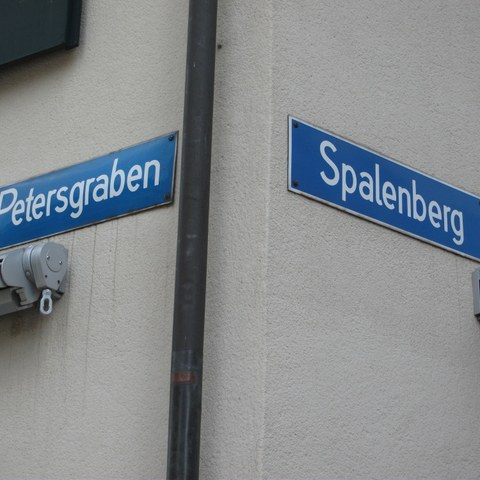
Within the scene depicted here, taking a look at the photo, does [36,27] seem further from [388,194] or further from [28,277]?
[388,194]

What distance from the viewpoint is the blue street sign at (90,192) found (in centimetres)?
407

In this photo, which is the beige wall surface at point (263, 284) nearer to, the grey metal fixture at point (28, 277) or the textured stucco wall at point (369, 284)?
the textured stucco wall at point (369, 284)

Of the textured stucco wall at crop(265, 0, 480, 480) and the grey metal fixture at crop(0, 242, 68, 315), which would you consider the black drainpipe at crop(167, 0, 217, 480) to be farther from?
the grey metal fixture at crop(0, 242, 68, 315)

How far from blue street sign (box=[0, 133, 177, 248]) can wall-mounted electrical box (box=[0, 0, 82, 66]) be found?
0.66m

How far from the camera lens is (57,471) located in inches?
153

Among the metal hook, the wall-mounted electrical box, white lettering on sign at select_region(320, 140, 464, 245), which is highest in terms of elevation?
the wall-mounted electrical box

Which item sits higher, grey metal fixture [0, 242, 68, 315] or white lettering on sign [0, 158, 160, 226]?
white lettering on sign [0, 158, 160, 226]

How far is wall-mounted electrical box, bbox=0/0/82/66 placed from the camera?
4652mm

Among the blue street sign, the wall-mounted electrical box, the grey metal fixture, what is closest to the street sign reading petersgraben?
the blue street sign

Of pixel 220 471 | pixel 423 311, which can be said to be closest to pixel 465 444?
pixel 423 311

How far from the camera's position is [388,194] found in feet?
13.7

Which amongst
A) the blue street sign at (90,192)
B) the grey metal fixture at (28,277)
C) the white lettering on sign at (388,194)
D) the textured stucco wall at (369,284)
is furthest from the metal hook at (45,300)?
the textured stucco wall at (369,284)

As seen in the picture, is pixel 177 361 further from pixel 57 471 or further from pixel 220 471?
pixel 57 471

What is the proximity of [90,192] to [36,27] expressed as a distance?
1.01 m
